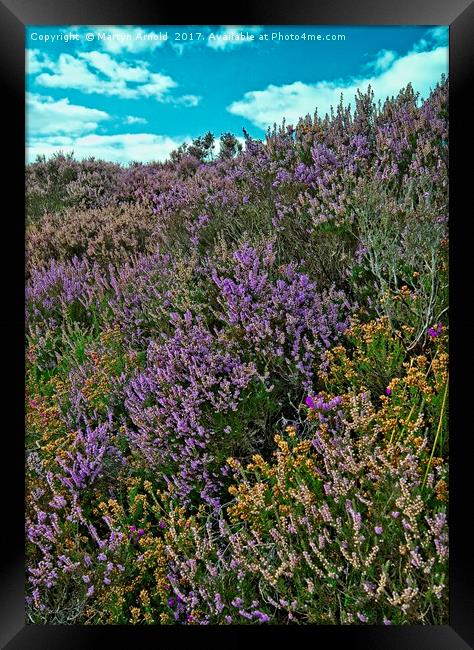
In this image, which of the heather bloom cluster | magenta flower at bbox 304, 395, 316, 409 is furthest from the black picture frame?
magenta flower at bbox 304, 395, 316, 409

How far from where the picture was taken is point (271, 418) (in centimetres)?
241

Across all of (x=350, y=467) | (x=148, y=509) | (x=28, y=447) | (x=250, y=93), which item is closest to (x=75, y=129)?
(x=250, y=93)

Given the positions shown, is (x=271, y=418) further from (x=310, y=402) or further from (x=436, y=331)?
(x=436, y=331)

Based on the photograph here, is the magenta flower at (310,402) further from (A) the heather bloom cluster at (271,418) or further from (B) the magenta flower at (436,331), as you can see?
(B) the magenta flower at (436,331)

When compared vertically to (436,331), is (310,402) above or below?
below

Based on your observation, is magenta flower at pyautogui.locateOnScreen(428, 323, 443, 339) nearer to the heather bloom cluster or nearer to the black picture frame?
the heather bloom cluster
